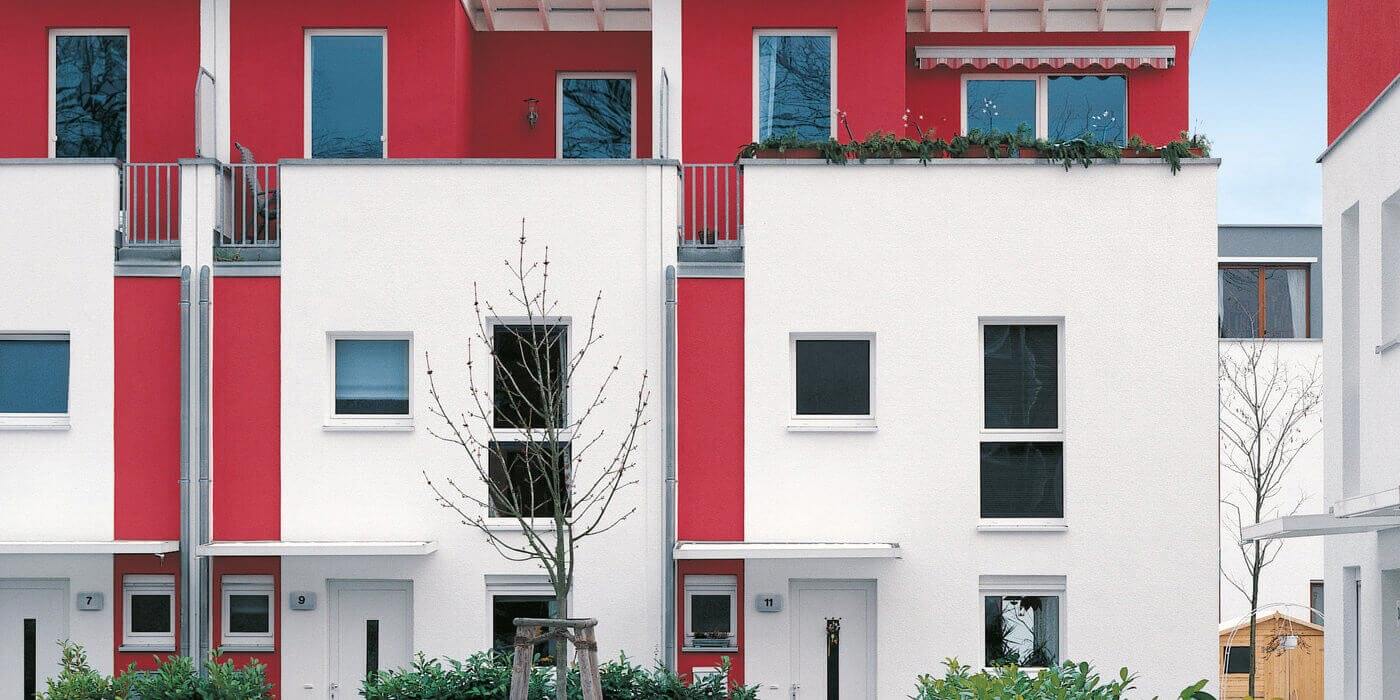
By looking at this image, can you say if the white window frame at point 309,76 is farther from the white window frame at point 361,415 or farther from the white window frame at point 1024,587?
the white window frame at point 1024,587

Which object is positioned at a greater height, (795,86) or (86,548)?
(795,86)

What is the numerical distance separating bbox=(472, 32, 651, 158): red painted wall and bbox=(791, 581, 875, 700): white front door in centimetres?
555

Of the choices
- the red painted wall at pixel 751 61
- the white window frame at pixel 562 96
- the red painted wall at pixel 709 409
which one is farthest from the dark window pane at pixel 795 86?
the red painted wall at pixel 709 409

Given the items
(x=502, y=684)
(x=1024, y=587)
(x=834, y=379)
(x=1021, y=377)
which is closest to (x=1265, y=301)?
(x=1021, y=377)

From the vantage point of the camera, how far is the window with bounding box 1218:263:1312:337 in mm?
24781

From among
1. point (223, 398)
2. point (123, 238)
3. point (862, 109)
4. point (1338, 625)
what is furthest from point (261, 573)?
point (1338, 625)

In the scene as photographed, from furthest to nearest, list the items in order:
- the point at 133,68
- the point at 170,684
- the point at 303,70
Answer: the point at 133,68 < the point at 303,70 < the point at 170,684

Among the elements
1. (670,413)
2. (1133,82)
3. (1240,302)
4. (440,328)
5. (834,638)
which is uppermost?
(1133,82)

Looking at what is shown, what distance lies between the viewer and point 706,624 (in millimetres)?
13859

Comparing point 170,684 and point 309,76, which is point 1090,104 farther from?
point 170,684

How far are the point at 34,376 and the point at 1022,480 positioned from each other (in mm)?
8534

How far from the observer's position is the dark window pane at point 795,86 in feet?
53.0

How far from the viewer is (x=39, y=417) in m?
14.0

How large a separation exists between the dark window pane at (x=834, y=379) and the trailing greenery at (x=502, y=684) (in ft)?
7.73
